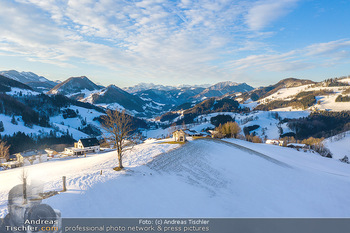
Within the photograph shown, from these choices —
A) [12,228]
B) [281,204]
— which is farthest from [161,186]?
[281,204]

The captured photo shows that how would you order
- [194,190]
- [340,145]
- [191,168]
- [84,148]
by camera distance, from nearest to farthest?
[194,190], [191,168], [84,148], [340,145]

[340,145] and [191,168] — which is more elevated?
[191,168]

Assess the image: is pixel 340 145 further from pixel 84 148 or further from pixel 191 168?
pixel 84 148

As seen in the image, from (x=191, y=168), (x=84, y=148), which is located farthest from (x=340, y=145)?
(x=84, y=148)

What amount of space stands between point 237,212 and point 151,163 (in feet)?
54.8

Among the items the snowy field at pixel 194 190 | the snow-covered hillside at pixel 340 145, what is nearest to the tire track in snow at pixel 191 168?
the snowy field at pixel 194 190

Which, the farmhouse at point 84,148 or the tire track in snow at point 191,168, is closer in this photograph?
the tire track in snow at point 191,168

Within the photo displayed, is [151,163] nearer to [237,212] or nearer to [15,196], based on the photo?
[237,212]

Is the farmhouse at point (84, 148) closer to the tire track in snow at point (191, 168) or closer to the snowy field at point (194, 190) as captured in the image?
the snowy field at point (194, 190)

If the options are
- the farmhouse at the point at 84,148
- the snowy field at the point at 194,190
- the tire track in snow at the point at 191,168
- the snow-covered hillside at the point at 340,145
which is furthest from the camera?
the snow-covered hillside at the point at 340,145

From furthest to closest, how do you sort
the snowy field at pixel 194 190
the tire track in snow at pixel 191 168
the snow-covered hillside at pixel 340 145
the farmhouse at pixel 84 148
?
the snow-covered hillside at pixel 340 145 < the farmhouse at pixel 84 148 < the tire track in snow at pixel 191 168 < the snowy field at pixel 194 190

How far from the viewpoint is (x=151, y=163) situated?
33.4 metres

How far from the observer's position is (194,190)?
26.1 metres

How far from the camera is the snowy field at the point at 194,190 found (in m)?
19.6
